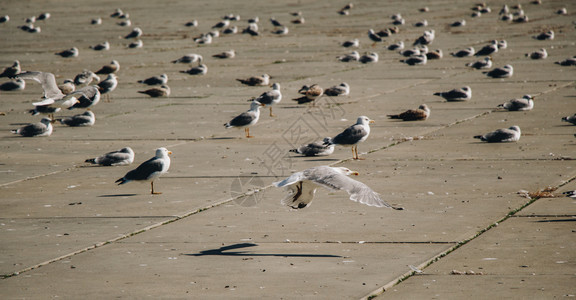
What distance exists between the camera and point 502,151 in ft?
49.7

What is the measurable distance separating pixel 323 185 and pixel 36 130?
9.94 meters

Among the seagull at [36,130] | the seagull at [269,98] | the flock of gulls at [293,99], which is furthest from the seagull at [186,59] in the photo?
the seagull at [36,130]

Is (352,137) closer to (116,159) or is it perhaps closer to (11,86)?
(116,159)

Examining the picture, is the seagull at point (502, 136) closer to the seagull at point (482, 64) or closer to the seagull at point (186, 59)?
the seagull at point (482, 64)

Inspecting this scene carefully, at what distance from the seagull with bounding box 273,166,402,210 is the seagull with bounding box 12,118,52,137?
888 centimetres

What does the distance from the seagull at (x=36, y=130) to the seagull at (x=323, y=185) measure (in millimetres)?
8879

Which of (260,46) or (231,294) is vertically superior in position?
(231,294)

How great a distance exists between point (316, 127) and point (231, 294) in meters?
10.6

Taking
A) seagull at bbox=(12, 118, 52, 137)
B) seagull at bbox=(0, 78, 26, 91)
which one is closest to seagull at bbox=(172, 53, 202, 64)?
seagull at bbox=(0, 78, 26, 91)

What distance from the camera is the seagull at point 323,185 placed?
9211 mm

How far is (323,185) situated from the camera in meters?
9.75

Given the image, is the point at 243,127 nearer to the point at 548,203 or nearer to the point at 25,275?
the point at 548,203

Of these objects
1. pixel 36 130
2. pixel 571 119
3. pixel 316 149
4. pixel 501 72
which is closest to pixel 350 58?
pixel 501 72

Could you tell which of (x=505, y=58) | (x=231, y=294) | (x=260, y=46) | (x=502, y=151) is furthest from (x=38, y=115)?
(x=260, y=46)
